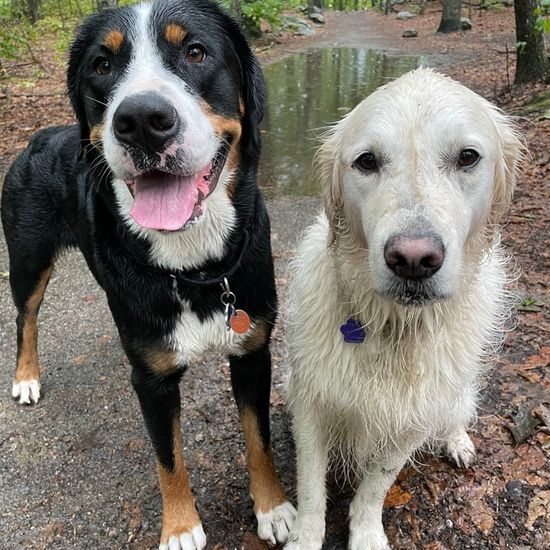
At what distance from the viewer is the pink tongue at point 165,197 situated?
1971 mm

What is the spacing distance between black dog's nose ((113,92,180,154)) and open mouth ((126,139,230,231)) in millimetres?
173

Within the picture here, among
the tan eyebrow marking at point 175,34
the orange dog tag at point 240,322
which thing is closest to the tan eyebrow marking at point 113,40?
the tan eyebrow marking at point 175,34

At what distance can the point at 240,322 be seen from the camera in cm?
233

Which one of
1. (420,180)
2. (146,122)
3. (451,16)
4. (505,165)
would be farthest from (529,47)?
(451,16)

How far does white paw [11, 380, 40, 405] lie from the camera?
132 inches

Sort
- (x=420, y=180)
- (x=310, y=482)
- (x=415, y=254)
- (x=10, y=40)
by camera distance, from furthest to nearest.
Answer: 1. (x=10, y=40)
2. (x=310, y=482)
3. (x=420, y=180)
4. (x=415, y=254)

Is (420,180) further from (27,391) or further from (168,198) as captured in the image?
(27,391)

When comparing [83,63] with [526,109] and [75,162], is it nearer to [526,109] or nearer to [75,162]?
[75,162]

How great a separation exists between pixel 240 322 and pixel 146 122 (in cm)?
95

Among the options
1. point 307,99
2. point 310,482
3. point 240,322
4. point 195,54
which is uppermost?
point 195,54

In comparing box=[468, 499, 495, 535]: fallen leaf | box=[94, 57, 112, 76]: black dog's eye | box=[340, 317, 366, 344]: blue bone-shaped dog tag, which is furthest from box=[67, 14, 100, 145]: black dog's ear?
box=[468, 499, 495, 535]: fallen leaf

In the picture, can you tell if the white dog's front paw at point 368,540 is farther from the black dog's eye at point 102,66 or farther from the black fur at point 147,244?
the black dog's eye at point 102,66

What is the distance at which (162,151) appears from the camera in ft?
6.06

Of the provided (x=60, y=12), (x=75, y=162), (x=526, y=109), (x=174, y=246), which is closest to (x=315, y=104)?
(x=526, y=109)
